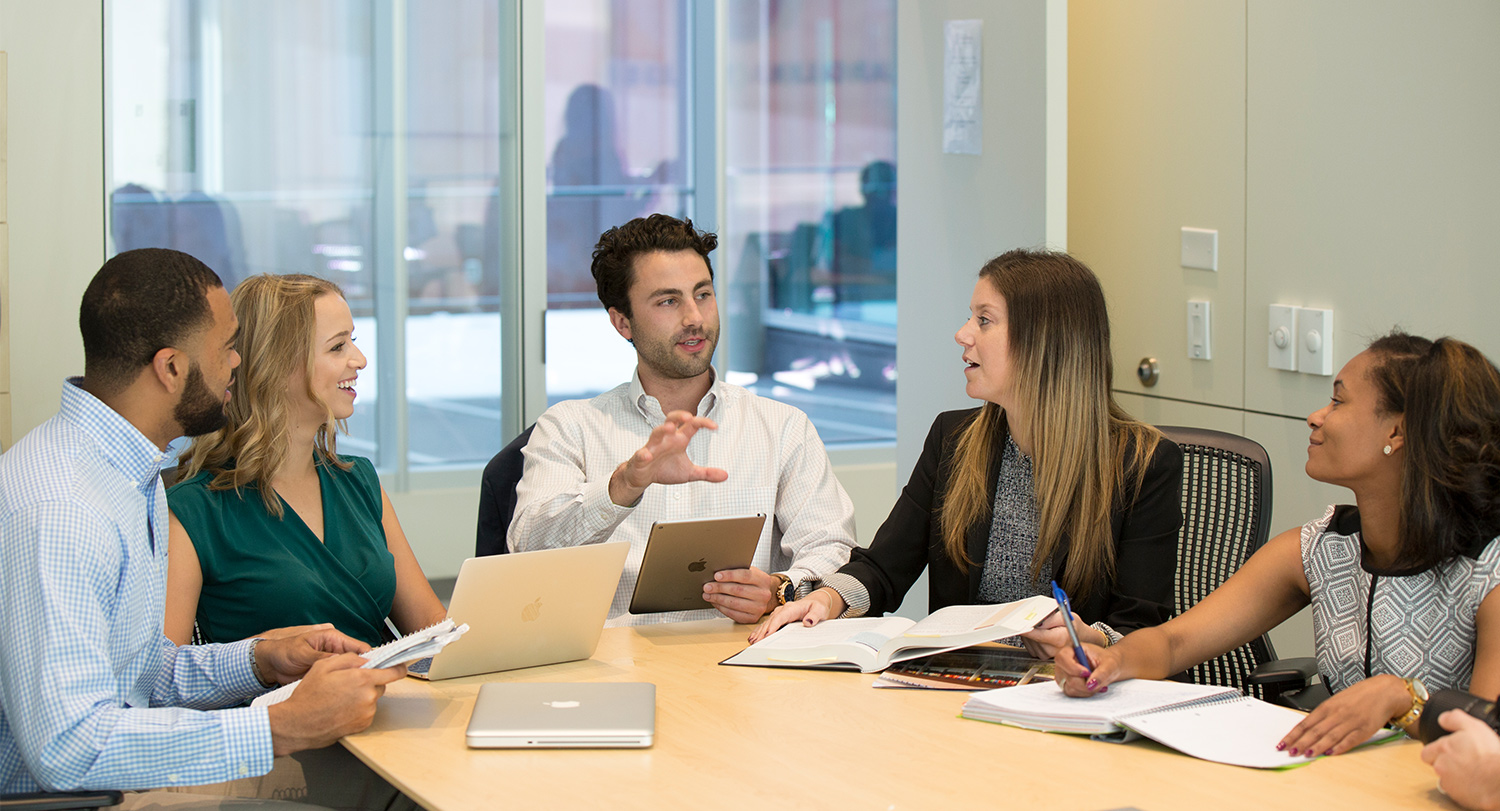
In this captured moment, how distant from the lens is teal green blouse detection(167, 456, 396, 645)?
2.30m

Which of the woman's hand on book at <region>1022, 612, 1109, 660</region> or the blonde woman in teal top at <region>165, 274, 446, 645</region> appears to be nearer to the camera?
the woman's hand on book at <region>1022, 612, 1109, 660</region>

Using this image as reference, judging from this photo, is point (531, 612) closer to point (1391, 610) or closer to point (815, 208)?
point (1391, 610)

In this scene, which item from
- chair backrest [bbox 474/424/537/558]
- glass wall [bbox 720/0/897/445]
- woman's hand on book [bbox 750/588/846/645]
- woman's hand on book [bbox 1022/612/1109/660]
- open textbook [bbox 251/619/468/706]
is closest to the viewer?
open textbook [bbox 251/619/468/706]

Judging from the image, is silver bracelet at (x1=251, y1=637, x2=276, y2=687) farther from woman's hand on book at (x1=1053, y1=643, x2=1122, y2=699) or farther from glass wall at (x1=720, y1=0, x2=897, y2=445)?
glass wall at (x1=720, y1=0, x2=897, y2=445)

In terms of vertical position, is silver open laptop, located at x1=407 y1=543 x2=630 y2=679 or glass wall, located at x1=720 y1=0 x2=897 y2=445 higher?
glass wall, located at x1=720 y1=0 x2=897 y2=445

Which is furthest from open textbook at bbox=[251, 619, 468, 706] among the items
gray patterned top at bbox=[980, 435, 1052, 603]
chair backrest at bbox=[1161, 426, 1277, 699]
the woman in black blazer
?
chair backrest at bbox=[1161, 426, 1277, 699]

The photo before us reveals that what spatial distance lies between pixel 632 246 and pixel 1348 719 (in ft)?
5.78

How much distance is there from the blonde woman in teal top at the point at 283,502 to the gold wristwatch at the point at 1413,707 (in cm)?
166

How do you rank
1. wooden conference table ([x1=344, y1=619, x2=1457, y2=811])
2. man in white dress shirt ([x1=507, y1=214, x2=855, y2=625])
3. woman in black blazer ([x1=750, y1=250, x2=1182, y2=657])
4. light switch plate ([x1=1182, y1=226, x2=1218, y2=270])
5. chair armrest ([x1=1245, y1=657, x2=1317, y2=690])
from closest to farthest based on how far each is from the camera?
wooden conference table ([x1=344, y1=619, x2=1457, y2=811]), chair armrest ([x1=1245, y1=657, x2=1317, y2=690]), woman in black blazer ([x1=750, y1=250, x2=1182, y2=657]), man in white dress shirt ([x1=507, y1=214, x2=855, y2=625]), light switch plate ([x1=1182, y1=226, x2=1218, y2=270])

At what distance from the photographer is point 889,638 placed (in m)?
2.16

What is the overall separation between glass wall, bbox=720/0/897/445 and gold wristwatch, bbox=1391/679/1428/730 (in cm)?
456

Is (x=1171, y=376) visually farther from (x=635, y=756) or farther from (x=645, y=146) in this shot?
(x=645, y=146)

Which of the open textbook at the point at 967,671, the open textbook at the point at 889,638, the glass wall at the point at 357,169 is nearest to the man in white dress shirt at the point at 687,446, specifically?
the open textbook at the point at 889,638

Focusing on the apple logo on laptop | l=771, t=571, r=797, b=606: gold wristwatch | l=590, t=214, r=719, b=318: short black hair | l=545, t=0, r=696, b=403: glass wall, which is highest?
l=545, t=0, r=696, b=403: glass wall
